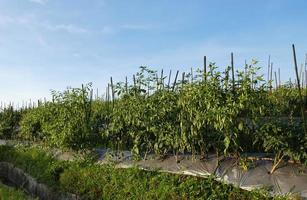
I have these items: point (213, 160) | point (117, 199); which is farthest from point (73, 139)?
point (213, 160)

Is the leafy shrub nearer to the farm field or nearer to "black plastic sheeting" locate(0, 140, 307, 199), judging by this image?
the farm field

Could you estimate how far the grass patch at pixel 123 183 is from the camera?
18.1 ft

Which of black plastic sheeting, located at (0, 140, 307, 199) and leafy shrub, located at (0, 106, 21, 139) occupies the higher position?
leafy shrub, located at (0, 106, 21, 139)

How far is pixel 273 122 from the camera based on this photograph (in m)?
5.66

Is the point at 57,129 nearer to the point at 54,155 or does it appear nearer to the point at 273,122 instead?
the point at 54,155

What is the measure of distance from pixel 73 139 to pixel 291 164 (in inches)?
196

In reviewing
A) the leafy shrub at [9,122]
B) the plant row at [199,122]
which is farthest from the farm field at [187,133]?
the leafy shrub at [9,122]

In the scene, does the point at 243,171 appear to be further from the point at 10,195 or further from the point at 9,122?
the point at 9,122

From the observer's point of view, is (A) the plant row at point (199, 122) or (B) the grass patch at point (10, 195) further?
(B) the grass patch at point (10, 195)

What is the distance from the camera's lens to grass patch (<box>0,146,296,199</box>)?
552 cm

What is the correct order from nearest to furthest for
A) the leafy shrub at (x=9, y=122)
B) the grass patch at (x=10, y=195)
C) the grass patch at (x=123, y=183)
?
the grass patch at (x=123, y=183) → the grass patch at (x=10, y=195) → the leafy shrub at (x=9, y=122)

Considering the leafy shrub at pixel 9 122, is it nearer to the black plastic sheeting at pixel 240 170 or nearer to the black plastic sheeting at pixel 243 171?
the black plastic sheeting at pixel 240 170

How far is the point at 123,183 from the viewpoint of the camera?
657 cm

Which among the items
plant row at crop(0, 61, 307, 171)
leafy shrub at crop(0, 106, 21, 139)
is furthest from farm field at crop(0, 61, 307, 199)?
leafy shrub at crop(0, 106, 21, 139)
